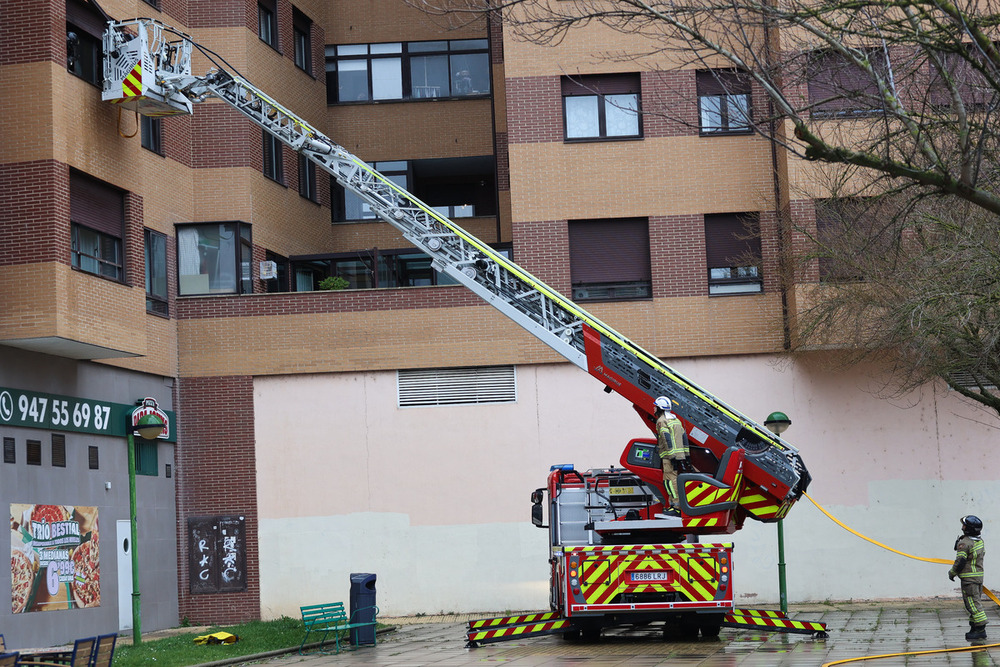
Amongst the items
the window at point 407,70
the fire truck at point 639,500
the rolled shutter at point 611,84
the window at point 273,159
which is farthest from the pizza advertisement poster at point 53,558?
the window at point 407,70

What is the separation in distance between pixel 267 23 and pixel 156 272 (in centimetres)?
710

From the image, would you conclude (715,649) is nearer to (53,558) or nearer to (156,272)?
(53,558)

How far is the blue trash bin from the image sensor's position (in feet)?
64.3

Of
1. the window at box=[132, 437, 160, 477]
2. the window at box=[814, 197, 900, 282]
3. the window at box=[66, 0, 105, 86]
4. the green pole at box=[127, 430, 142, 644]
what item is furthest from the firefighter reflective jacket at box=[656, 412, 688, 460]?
the window at box=[66, 0, 105, 86]

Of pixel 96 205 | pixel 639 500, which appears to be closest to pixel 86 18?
pixel 96 205

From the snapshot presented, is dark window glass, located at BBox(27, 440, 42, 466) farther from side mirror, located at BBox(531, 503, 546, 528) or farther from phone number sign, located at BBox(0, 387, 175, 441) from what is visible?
side mirror, located at BBox(531, 503, 546, 528)

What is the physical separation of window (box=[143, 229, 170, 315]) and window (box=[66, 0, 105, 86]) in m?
3.76

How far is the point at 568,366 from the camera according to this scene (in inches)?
1022

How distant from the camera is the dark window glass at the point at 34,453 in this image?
2108 cm

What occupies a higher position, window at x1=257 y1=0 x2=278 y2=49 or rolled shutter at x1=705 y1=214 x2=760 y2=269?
window at x1=257 y1=0 x2=278 y2=49

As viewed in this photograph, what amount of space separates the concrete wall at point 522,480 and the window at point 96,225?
4.51 meters

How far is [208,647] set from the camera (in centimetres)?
1983

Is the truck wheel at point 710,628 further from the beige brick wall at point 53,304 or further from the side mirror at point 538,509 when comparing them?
the beige brick wall at point 53,304

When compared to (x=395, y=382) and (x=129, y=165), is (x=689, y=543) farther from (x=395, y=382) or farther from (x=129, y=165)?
(x=129, y=165)
